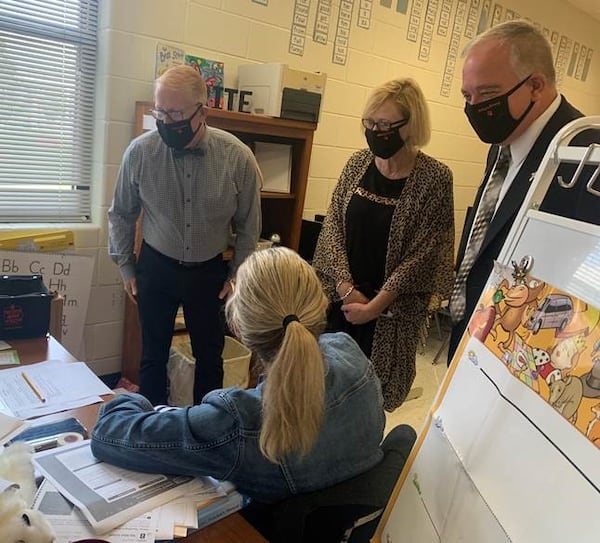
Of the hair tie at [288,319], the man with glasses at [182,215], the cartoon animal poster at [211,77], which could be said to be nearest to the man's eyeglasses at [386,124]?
the man with glasses at [182,215]

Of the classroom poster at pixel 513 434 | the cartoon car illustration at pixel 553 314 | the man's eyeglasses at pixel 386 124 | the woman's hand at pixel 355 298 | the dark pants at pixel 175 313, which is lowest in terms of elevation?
the dark pants at pixel 175 313

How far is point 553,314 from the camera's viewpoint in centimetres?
75

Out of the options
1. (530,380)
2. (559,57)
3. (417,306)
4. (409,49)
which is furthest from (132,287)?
(559,57)

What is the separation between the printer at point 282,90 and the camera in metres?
2.64

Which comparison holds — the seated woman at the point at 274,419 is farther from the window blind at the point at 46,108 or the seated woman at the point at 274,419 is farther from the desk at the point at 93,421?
the window blind at the point at 46,108

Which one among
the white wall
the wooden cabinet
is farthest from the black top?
the white wall

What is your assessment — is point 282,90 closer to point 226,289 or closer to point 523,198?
point 226,289

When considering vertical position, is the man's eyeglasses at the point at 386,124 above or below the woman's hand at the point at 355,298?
above

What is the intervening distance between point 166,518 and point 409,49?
3.52 meters

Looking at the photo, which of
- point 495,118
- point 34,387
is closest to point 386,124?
point 495,118

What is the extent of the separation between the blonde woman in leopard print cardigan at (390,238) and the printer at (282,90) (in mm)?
774

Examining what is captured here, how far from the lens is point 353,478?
3.44 feet

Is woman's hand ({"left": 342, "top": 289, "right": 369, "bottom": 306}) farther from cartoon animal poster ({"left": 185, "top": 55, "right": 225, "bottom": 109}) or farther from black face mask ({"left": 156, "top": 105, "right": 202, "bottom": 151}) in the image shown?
cartoon animal poster ({"left": 185, "top": 55, "right": 225, "bottom": 109})

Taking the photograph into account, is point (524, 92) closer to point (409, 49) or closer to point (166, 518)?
point (166, 518)
